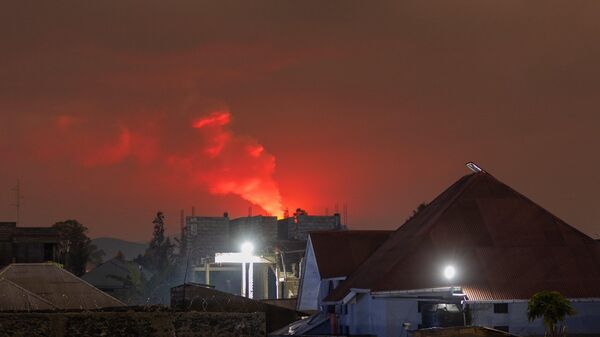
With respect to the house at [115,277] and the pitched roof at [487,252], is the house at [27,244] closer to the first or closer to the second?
the house at [115,277]

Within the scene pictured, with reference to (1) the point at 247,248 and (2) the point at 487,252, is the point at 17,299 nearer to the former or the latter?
(2) the point at 487,252

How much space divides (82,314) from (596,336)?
87.3 feet

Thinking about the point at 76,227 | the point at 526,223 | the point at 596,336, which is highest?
the point at 76,227

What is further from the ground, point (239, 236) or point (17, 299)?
point (239, 236)

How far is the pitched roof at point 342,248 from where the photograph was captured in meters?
64.6

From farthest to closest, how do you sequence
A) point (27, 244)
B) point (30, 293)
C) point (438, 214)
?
point (27, 244), point (438, 214), point (30, 293)

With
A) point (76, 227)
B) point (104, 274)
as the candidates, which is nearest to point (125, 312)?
point (104, 274)

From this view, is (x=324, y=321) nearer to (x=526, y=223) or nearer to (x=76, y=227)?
(x=526, y=223)

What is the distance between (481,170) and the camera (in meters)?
59.5

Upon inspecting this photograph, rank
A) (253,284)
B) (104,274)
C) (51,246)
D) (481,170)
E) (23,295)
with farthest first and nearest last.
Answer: (104,274), (253,284), (51,246), (481,170), (23,295)

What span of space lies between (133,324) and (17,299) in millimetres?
10649

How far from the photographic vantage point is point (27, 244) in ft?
285

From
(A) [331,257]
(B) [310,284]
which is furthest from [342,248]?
(B) [310,284]

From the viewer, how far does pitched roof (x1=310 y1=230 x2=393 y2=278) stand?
212 feet
